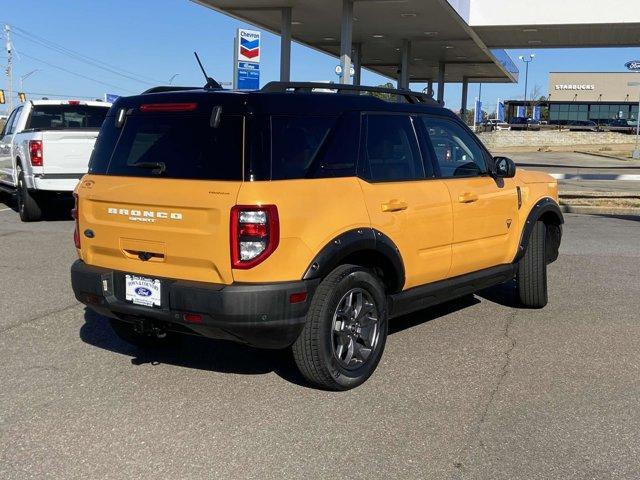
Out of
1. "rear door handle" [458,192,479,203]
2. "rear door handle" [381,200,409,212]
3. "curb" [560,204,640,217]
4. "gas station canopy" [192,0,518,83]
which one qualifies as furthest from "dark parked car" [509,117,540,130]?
"rear door handle" [381,200,409,212]

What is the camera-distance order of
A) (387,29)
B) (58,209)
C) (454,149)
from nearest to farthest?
(454,149), (58,209), (387,29)

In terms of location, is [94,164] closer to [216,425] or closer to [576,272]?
[216,425]

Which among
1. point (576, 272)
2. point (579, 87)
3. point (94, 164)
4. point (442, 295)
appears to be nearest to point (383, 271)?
point (442, 295)

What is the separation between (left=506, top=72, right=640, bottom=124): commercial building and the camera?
305 ft

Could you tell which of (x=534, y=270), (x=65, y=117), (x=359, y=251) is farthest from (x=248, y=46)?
(x=359, y=251)

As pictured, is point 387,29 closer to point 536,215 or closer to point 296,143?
point 536,215

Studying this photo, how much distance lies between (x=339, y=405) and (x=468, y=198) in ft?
6.83

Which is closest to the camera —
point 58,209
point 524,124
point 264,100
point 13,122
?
point 264,100

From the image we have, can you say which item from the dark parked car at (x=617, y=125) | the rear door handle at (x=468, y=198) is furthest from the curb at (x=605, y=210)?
the dark parked car at (x=617, y=125)

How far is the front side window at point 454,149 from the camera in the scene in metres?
5.46

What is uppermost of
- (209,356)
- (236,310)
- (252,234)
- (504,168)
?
(504,168)

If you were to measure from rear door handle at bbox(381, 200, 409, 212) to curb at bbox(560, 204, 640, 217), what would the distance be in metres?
10.5

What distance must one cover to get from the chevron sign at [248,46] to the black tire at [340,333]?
487 inches

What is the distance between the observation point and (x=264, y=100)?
421 centimetres
